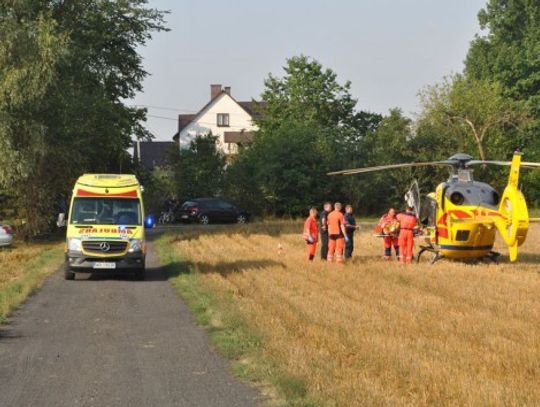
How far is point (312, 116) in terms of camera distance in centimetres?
6675

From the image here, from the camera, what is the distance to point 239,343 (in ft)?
35.4

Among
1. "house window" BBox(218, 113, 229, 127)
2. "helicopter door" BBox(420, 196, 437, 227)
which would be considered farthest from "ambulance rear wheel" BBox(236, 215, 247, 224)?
"house window" BBox(218, 113, 229, 127)

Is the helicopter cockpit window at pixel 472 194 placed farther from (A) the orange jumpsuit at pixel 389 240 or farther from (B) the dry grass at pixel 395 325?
(A) the orange jumpsuit at pixel 389 240

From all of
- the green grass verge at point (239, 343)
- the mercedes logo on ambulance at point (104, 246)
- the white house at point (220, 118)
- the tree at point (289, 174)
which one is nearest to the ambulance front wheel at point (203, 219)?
the tree at point (289, 174)

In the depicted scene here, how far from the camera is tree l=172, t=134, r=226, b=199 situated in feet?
179

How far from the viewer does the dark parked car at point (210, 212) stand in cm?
4834

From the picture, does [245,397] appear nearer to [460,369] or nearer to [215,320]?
[460,369]

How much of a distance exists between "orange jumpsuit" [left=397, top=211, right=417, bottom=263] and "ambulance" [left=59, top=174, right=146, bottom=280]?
7.45 meters

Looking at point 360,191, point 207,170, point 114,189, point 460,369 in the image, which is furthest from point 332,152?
point 460,369

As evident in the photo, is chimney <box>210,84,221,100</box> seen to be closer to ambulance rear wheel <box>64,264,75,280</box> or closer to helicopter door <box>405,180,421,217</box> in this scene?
helicopter door <box>405,180,421,217</box>

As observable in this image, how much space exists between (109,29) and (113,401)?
40198 millimetres

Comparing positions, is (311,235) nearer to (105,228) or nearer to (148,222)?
(148,222)

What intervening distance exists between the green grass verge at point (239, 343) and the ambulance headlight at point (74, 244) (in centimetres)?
233

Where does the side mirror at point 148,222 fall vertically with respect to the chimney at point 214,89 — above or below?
below
